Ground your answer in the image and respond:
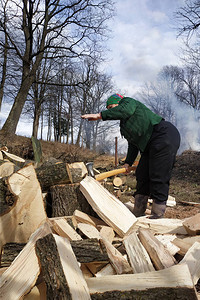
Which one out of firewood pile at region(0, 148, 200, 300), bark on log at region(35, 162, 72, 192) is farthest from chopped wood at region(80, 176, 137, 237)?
bark on log at region(35, 162, 72, 192)

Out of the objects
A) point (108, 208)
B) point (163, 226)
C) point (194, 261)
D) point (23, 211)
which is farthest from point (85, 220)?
point (194, 261)

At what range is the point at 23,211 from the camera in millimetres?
2084

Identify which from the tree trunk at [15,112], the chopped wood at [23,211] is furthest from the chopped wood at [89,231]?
the tree trunk at [15,112]

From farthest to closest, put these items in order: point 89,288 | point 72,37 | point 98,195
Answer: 1. point 72,37
2. point 98,195
3. point 89,288

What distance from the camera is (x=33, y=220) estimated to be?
214cm

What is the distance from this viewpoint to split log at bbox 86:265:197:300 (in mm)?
1235

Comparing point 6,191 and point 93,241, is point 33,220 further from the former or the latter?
point 93,241

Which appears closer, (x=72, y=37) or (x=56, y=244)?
(x=56, y=244)

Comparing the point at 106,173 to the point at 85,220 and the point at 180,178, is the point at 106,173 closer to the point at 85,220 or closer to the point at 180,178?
the point at 85,220

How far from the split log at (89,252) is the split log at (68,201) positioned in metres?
1.11

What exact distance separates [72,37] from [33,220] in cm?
1296

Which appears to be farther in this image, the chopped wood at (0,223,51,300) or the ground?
the ground

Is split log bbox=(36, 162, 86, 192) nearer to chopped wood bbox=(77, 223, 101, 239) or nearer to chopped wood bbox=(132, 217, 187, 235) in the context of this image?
chopped wood bbox=(77, 223, 101, 239)

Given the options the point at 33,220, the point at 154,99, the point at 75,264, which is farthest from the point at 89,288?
the point at 154,99
